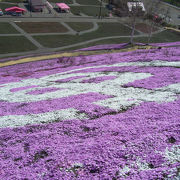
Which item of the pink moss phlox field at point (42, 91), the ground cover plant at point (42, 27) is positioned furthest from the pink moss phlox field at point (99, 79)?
the ground cover plant at point (42, 27)

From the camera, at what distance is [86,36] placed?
204ft

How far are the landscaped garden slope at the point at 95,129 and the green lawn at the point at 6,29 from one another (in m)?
40.3

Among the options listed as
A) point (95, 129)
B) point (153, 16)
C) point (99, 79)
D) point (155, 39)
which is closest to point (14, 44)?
point (99, 79)

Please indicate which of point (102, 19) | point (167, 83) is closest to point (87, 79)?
point (167, 83)

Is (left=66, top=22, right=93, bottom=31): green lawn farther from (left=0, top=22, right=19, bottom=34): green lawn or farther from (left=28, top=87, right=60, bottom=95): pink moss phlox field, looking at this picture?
(left=28, top=87, right=60, bottom=95): pink moss phlox field

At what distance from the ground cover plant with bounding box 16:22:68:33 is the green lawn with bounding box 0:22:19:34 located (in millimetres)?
3316

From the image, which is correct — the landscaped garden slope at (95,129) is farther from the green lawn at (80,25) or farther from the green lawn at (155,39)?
the green lawn at (80,25)

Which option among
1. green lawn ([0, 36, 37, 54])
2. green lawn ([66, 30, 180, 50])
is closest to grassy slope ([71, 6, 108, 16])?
green lawn ([66, 30, 180, 50])

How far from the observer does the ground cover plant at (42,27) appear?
62.0 metres

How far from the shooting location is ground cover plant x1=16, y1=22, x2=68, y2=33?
A: 62.0m

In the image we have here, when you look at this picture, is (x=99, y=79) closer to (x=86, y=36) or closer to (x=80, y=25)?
(x=86, y=36)

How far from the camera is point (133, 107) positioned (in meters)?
15.4

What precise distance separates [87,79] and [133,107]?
1081 centimetres

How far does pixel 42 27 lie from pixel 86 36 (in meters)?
15.4
